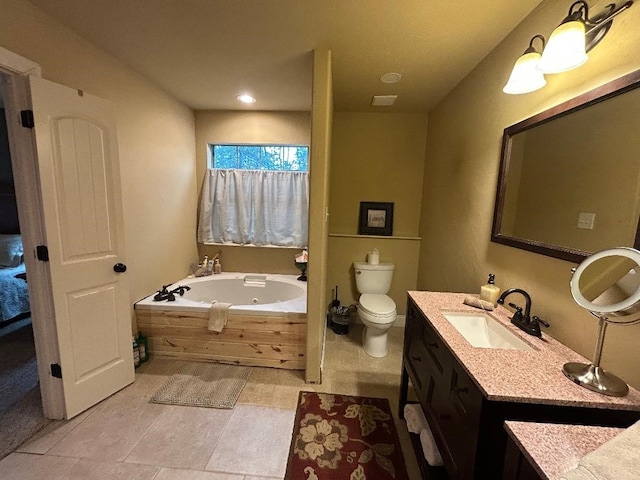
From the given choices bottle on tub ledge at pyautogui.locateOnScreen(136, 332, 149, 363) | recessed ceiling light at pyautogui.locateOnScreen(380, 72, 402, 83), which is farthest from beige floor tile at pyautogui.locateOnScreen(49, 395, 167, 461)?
recessed ceiling light at pyautogui.locateOnScreen(380, 72, 402, 83)

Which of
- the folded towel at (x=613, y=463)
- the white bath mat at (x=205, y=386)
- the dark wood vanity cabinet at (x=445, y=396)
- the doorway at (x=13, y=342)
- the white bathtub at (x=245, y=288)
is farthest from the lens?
the white bathtub at (x=245, y=288)

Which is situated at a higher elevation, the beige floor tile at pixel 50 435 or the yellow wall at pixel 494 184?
the yellow wall at pixel 494 184

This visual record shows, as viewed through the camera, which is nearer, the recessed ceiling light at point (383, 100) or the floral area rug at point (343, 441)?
the floral area rug at point (343, 441)

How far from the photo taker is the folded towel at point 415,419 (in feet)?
4.87

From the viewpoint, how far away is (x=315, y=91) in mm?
1737

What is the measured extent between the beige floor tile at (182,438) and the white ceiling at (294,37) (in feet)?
7.89

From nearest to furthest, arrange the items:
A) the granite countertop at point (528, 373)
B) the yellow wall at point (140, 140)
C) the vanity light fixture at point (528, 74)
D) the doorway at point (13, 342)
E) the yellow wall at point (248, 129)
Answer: the granite countertop at point (528, 373) → the vanity light fixture at point (528, 74) → the yellow wall at point (140, 140) → the doorway at point (13, 342) → the yellow wall at point (248, 129)

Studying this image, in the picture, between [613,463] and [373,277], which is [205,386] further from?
[613,463]

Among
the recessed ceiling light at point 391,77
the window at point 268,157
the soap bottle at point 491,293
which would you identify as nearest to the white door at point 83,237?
the window at point 268,157

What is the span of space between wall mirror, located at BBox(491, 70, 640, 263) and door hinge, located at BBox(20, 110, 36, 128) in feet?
8.56

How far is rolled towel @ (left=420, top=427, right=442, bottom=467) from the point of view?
1280 mm

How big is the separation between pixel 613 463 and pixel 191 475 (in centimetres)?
165

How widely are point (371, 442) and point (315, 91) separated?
219 centimetres

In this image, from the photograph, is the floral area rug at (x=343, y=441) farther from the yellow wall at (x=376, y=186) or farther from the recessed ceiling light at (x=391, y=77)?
the recessed ceiling light at (x=391, y=77)
